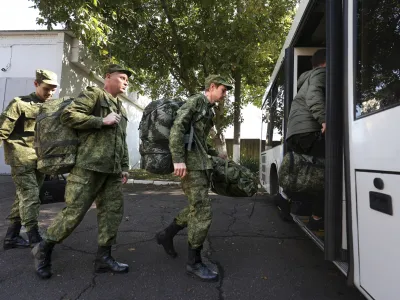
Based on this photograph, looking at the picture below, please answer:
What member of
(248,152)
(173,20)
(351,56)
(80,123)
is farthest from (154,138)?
(248,152)

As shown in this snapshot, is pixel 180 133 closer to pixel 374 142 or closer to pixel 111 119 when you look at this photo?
pixel 111 119

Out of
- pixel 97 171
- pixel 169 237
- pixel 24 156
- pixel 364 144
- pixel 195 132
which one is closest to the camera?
pixel 364 144

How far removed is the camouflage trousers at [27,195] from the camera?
3.39 meters

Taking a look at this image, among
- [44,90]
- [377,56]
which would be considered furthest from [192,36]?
[377,56]

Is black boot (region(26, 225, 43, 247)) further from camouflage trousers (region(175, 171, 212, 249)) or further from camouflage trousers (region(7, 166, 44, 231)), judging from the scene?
camouflage trousers (region(175, 171, 212, 249))

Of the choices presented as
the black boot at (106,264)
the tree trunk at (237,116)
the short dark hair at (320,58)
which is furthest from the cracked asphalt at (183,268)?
the tree trunk at (237,116)

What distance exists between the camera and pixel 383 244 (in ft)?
5.36

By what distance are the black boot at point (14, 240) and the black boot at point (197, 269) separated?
1943 mm

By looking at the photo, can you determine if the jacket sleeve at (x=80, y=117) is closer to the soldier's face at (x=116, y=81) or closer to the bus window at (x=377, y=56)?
the soldier's face at (x=116, y=81)

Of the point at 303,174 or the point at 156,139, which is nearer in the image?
the point at 156,139

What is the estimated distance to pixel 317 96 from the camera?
9.27ft

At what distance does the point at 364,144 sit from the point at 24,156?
3262 millimetres

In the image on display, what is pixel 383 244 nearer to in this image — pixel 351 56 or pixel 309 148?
pixel 351 56

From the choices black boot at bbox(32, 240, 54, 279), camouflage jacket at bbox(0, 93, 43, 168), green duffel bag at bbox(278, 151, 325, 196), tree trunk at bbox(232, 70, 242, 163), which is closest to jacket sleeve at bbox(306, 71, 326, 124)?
green duffel bag at bbox(278, 151, 325, 196)
